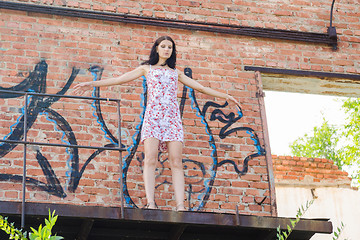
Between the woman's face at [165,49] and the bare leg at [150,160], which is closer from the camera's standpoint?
the bare leg at [150,160]

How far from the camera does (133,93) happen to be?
6891 millimetres

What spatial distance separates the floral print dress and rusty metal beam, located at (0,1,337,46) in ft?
5.21

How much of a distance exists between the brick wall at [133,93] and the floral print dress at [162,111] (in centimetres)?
100

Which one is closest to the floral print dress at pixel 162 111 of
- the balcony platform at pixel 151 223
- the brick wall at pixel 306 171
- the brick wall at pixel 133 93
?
the balcony platform at pixel 151 223

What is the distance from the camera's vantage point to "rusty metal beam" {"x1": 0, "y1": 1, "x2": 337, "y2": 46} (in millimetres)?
7082

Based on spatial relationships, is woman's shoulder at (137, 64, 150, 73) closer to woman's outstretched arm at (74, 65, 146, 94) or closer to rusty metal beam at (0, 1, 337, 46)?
woman's outstretched arm at (74, 65, 146, 94)

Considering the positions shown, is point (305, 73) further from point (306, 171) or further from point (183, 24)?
point (306, 171)

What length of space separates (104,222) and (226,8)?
11.9 feet

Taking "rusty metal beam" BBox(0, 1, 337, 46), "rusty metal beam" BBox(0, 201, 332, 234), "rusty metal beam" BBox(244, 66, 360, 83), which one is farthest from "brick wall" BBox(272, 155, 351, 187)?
"rusty metal beam" BBox(0, 201, 332, 234)

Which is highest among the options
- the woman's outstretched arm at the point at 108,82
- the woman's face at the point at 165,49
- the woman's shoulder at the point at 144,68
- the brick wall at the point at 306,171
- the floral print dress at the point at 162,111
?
the brick wall at the point at 306,171

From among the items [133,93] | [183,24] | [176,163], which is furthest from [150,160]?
[183,24]

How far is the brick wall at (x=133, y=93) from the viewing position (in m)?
6.39

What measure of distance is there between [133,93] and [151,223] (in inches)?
81.9

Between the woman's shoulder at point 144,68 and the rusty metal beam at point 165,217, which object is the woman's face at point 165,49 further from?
the rusty metal beam at point 165,217
